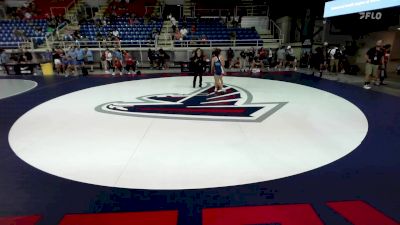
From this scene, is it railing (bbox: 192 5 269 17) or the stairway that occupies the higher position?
railing (bbox: 192 5 269 17)

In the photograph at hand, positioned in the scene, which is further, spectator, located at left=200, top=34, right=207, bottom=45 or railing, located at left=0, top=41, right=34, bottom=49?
railing, located at left=0, top=41, right=34, bottom=49

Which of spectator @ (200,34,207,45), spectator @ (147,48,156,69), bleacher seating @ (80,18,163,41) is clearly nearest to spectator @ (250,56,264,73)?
spectator @ (200,34,207,45)

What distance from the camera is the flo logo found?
637cm

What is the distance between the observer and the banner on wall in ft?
26.6

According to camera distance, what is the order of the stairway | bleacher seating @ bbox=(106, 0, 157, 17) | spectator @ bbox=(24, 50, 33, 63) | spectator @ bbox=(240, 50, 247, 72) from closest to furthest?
spectator @ bbox=(240, 50, 247, 72) < spectator @ bbox=(24, 50, 33, 63) < the stairway < bleacher seating @ bbox=(106, 0, 157, 17)

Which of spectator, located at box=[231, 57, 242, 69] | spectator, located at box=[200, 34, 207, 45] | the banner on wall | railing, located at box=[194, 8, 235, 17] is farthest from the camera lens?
railing, located at box=[194, 8, 235, 17]

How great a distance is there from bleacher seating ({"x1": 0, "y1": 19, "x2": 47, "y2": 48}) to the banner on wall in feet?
57.8

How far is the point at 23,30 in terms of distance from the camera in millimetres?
19312

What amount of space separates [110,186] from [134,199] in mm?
484

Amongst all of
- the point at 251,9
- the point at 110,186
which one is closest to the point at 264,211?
the point at 110,186

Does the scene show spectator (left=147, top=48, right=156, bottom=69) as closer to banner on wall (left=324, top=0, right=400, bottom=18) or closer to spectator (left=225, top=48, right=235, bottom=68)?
spectator (left=225, top=48, right=235, bottom=68)

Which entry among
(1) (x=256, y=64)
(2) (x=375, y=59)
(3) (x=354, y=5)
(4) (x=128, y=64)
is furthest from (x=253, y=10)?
(2) (x=375, y=59)

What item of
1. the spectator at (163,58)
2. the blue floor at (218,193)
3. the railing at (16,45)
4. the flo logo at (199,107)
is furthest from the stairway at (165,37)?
the blue floor at (218,193)

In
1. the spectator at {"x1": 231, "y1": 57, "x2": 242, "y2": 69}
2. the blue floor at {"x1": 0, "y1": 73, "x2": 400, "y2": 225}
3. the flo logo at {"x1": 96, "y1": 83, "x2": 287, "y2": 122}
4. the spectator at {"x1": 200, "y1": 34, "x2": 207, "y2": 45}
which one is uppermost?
the spectator at {"x1": 200, "y1": 34, "x2": 207, "y2": 45}
